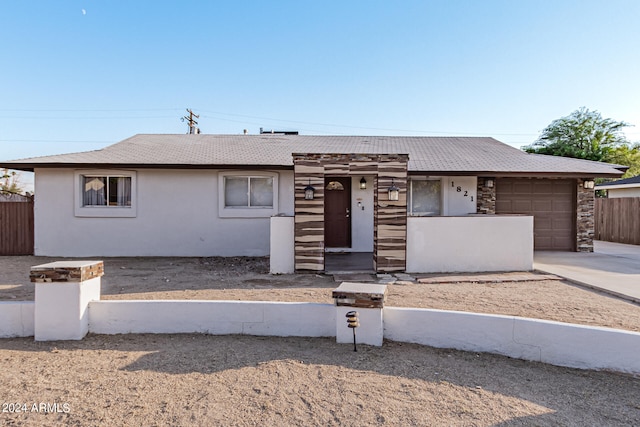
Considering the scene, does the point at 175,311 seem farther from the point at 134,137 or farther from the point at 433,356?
the point at 134,137

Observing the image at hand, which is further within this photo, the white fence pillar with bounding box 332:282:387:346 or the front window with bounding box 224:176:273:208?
the front window with bounding box 224:176:273:208

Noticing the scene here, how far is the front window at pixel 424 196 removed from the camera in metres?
10.9

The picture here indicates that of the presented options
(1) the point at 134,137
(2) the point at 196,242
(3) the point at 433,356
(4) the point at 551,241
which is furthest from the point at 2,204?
(4) the point at 551,241

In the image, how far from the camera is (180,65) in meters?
14.4

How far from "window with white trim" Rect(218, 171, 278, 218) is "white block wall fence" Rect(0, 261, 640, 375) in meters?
5.95

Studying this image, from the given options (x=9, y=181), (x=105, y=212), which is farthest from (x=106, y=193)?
(x=9, y=181)

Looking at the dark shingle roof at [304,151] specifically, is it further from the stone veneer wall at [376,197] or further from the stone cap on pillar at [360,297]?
the stone cap on pillar at [360,297]

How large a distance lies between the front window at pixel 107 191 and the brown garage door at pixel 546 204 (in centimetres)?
1093

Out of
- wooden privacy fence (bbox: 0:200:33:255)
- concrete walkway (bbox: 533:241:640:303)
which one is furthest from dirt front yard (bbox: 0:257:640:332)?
wooden privacy fence (bbox: 0:200:33:255)

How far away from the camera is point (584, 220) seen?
10852 millimetres

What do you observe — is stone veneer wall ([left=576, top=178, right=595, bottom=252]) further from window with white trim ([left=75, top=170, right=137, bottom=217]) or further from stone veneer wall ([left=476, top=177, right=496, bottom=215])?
window with white trim ([left=75, top=170, right=137, bottom=217])

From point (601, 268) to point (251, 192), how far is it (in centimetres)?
882

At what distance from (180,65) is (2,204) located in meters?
7.76

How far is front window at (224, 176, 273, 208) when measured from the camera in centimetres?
1048
